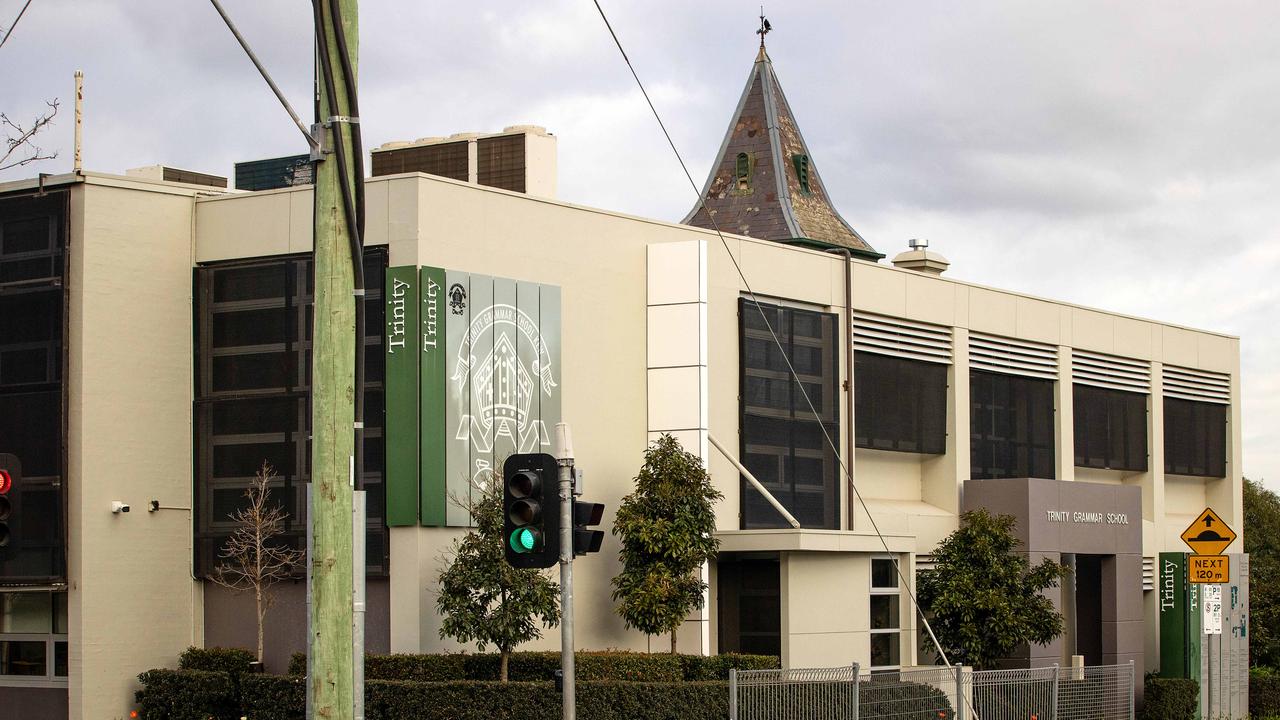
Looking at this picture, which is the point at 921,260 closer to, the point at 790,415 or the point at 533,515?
the point at 790,415

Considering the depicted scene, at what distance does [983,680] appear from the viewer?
2767 cm

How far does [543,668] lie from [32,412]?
8617mm

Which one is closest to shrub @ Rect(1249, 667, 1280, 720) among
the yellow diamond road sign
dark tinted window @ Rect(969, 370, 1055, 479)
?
dark tinted window @ Rect(969, 370, 1055, 479)

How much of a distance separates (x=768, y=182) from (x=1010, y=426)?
9185mm

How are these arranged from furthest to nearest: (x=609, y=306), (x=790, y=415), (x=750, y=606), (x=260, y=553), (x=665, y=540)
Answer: (x=790, y=415) → (x=750, y=606) → (x=609, y=306) → (x=665, y=540) → (x=260, y=553)

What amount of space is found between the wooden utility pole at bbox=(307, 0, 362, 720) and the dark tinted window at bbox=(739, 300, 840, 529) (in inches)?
664

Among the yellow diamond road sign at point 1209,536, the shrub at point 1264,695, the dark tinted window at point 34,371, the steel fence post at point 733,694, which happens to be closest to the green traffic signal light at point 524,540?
the steel fence post at point 733,694

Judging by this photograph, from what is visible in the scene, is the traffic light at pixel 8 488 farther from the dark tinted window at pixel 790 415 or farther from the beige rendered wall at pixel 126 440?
the dark tinted window at pixel 790 415

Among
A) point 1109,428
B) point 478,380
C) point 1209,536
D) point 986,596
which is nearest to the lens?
point 478,380

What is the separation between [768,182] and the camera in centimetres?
4225

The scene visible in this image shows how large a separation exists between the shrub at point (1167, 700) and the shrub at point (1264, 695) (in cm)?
375

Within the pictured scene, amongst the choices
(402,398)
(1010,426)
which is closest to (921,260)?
(1010,426)

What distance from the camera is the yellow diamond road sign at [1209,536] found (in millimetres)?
26031

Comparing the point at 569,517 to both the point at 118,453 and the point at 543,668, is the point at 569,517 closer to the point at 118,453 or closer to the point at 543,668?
the point at 543,668
